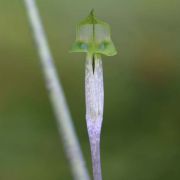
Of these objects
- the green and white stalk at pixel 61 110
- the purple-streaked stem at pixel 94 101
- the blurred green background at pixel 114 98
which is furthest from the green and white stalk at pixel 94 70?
the blurred green background at pixel 114 98

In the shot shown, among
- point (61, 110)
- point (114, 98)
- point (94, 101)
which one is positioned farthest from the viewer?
point (114, 98)

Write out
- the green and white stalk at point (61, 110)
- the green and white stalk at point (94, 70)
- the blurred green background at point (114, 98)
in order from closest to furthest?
the green and white stalk at point (61, 110) < the green and white stalk at point (94, 70) < the blurred green background at point (114, 98)

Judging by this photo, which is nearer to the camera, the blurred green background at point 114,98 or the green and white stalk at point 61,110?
the green and white stalk at point 61,110

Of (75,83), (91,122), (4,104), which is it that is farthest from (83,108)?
(91,122)

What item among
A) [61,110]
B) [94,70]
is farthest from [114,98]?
→ [61,110]

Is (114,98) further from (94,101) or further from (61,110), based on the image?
(61,110)

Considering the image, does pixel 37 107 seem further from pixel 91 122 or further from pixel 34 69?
pixel 91 122

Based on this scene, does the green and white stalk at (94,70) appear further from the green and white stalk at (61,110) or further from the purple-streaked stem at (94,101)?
the green and white stalk at (61,110)
